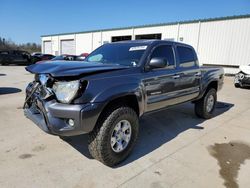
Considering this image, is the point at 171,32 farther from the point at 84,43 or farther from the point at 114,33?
the point at 84,43

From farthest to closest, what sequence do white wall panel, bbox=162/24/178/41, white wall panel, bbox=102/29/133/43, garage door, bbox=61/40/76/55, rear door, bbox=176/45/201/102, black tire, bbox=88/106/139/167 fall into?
garage door, bbox=61/40/76/55, white wall panel, bbox=102/29/133/43, white wall panel, bbox=162/24/178/41, rear door, bbox=176/45/201/102, black tire, bbox=88/106/139/167

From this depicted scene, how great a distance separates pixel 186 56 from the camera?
5031 mm

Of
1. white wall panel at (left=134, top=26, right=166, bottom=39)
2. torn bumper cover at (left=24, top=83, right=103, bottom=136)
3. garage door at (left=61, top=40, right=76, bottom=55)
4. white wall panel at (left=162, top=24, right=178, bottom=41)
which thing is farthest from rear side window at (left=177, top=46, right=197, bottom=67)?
garage door at (left=61, top=40, right=76, bottom=55)

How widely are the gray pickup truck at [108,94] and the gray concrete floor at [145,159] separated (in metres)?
0.32

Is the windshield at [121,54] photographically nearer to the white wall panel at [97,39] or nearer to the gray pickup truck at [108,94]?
the gray pickup truck at [108,94]

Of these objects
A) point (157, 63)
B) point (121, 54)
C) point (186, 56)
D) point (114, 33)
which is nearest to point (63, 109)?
point (157, 63)

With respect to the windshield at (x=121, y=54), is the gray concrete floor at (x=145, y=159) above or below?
below

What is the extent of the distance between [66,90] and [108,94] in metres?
0.54

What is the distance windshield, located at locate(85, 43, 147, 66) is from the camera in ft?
12.4

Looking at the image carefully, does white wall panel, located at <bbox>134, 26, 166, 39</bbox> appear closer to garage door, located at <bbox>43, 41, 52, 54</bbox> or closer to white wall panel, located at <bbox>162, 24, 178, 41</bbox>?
white wall panel, located at <bbox>162, 24, 178, 41</bbox>

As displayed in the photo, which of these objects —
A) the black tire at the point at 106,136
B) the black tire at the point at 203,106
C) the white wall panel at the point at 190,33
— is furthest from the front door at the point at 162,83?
the white wall panel at the point at 190,33


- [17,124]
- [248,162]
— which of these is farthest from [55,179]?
[248,162]

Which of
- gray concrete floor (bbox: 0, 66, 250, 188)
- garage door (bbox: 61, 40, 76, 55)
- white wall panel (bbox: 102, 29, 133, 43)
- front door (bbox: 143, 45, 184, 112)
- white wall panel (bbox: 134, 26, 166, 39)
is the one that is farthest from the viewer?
garage door (bbox: 61, 40, 76, 55)

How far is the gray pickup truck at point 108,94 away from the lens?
276cm
